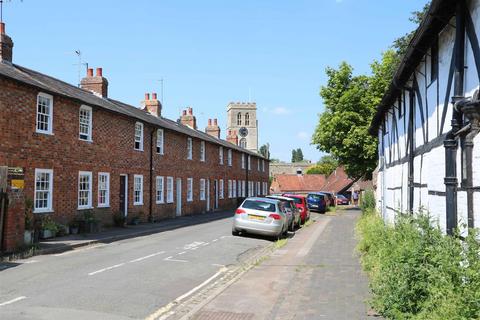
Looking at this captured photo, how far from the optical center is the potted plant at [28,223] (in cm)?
1466

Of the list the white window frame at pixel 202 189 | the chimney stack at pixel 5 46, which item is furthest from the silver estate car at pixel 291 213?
the chimney stack at pixel 5 46

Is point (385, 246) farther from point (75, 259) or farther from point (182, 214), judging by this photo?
point (182, 214)

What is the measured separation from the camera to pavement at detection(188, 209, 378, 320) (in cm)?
765

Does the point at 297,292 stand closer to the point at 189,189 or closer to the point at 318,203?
the point at 189,189

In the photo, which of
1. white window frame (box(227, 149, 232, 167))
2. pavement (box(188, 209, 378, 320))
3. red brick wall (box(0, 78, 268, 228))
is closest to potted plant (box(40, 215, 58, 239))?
red brick wall (box(0, 78, 268, 228))

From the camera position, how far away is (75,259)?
1301 centimetres

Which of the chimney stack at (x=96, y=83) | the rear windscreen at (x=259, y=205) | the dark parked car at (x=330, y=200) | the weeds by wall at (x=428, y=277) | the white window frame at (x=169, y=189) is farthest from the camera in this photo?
the dark parked car at (x=330, y=200)

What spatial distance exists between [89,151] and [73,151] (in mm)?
1190

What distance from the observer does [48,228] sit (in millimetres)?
16938

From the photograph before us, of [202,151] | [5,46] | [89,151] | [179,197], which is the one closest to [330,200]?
[202,151]

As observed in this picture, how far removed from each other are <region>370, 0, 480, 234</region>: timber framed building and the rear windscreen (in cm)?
669

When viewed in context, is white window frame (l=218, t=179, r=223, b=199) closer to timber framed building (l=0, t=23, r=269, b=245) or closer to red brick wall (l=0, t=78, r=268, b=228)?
timber framed building (l=0, t=23, r=269, b=245)

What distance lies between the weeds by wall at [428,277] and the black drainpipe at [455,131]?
0.59 meters

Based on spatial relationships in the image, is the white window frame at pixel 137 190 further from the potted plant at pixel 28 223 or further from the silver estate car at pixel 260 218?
the potted plant at pixel 28 223
